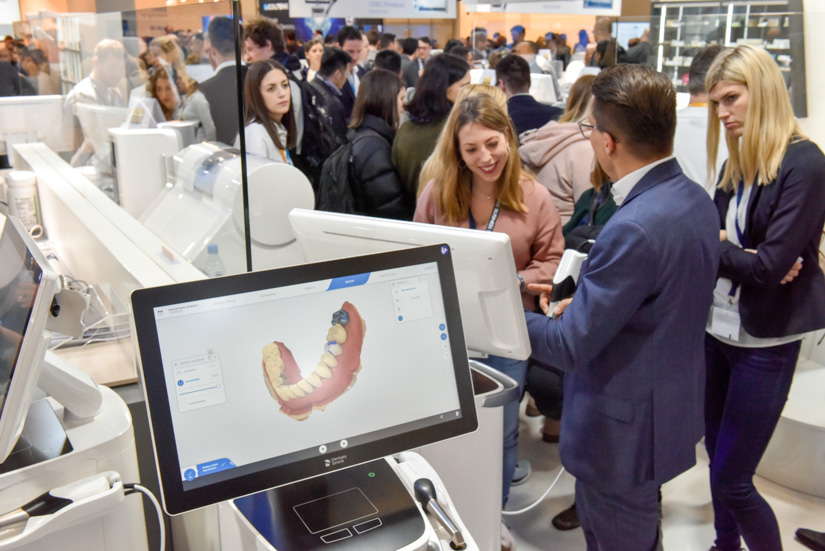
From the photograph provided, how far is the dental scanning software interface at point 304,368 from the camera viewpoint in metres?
1.02

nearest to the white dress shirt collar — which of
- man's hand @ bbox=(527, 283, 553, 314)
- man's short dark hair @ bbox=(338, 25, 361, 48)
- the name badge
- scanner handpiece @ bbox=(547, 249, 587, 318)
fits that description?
scanner handpiece @ bbox=(547, 249, 587, 318)

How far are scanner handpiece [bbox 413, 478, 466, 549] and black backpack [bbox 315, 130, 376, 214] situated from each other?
2.28m

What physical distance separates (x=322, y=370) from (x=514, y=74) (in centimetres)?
345

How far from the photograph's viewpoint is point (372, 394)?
1133 millimetres

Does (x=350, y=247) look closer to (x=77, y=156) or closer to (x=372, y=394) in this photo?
(x=372, y=394)

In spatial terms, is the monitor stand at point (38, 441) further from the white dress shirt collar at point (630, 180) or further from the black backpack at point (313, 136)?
the black backpack at point (313, 136)

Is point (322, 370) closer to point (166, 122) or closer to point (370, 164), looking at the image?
point (166, 122)

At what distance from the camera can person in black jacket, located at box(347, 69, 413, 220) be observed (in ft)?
10.8

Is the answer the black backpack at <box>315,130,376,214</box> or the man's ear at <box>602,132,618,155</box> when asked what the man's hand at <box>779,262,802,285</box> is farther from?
the black backpack at <box>315,130,376,214</box>

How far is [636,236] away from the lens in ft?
4.77

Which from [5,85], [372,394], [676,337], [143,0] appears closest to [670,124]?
[676,337]

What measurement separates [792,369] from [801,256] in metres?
0.31

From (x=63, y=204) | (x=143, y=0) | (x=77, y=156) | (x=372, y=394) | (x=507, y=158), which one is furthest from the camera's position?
(x=77, y=156)

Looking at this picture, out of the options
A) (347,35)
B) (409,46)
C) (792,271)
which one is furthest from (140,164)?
(409,46)
